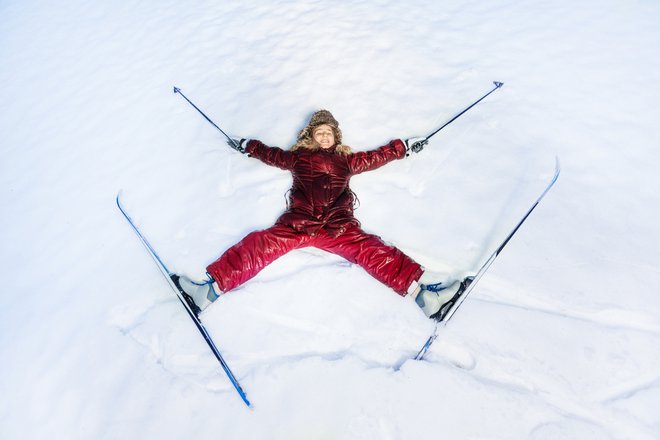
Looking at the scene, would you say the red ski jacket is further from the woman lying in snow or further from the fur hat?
the fur hat

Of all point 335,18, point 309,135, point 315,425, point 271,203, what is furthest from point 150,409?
point 335,18

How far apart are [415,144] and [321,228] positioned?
130cm

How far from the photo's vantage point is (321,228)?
107 inches

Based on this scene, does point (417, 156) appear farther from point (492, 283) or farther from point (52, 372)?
point (52, 372)

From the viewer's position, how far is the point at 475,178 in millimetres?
3168

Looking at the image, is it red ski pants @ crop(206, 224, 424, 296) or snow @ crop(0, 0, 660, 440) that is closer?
snow @ crop(0, 0, 660, 440)

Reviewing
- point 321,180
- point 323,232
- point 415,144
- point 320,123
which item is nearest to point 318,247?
point 323,232

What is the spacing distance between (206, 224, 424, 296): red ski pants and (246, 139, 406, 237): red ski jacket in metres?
0.09

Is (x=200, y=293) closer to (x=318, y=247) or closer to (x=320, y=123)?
(x=318, y=247)

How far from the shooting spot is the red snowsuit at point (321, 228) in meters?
→ 2.47

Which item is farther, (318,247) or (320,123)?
(320,123)

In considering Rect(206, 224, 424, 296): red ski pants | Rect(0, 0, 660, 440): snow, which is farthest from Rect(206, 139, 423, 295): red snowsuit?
Rect(0, 0, 660, 440): snow

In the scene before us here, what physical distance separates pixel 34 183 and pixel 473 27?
621cm

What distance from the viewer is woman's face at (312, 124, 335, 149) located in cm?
311
